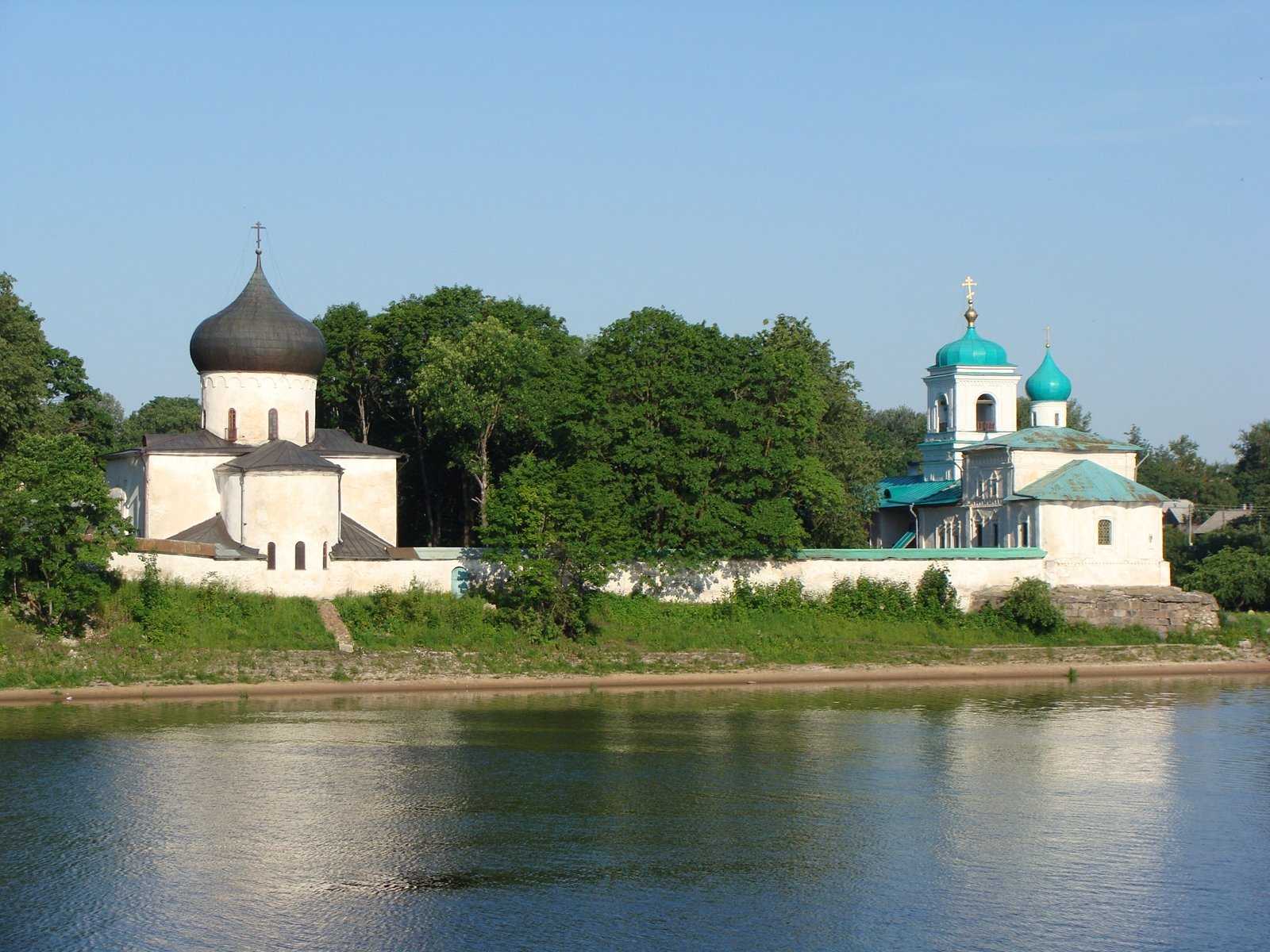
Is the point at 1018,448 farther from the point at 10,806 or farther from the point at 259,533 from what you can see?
the point at 10,806

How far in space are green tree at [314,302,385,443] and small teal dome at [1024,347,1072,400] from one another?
18.0 metres

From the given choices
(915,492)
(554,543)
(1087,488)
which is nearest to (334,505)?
(554,543)

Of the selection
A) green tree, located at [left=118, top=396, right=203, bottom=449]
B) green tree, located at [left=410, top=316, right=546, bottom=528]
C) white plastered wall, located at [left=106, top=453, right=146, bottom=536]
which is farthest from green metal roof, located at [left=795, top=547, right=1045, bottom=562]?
green tree, located at [left=118, top=396, right=203, bottom=449]

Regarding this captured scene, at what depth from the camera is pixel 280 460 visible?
3250 centimetres

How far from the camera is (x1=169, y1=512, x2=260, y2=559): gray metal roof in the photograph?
3189 cm

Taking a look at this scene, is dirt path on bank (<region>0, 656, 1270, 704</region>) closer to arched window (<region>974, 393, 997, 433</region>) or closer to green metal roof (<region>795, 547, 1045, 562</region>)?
green metal roof (<region>795, 547, 1045, 562</region>)

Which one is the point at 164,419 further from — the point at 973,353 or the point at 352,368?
the point at 973,353

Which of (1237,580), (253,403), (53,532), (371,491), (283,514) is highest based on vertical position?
(253,403)

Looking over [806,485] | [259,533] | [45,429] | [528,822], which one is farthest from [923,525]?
[528,822]

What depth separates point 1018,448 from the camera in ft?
125

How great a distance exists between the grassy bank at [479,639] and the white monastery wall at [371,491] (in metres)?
3.84

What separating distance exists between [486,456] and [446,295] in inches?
198

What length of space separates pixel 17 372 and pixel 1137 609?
84.1 feet

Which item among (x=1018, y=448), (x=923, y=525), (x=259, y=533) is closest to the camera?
(x=259, y=533)
